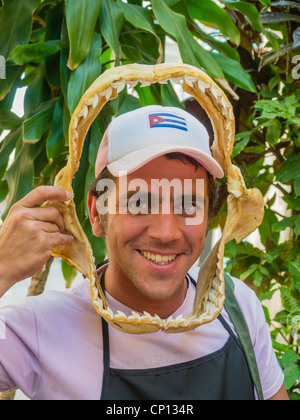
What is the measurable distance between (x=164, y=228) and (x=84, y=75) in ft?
2.02

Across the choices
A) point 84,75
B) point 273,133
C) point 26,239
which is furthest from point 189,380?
point 273,133

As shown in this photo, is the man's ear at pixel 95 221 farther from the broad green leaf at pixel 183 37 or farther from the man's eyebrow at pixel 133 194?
the broad green leaf at pixel 183 37

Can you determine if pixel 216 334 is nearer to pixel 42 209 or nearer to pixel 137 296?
pixel 137 296

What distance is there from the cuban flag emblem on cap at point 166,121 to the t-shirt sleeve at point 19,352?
39 cm

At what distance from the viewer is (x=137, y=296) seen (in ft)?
2.73

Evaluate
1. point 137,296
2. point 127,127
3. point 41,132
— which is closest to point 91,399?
point 137,296

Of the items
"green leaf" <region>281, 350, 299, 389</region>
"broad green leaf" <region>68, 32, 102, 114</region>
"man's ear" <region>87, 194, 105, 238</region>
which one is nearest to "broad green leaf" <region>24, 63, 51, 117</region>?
"broad green leaf" <region>68, 32, 102, 114</region>

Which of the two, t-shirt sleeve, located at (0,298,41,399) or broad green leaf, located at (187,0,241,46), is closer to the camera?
t-shirt sleeve, located at (0,298,41,399)

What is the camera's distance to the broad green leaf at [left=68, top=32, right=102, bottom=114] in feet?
3.80

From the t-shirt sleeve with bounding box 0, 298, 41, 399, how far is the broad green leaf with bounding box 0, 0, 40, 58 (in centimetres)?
79

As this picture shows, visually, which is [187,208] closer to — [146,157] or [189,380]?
[146,157]

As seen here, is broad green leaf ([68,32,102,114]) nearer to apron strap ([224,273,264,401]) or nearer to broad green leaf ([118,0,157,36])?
broad green leaf ([118,0,157,36])

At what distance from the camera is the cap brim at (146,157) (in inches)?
29.6

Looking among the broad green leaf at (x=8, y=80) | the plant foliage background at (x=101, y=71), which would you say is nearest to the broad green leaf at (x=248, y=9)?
the plant foliage background at (x=101, y=71)
